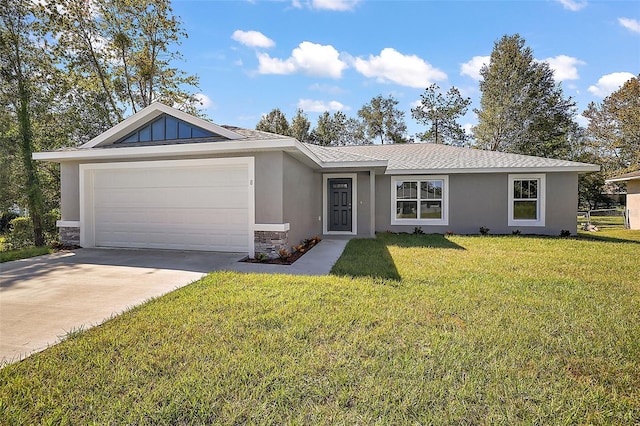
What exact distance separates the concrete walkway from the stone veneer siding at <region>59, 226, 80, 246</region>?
0.73 m

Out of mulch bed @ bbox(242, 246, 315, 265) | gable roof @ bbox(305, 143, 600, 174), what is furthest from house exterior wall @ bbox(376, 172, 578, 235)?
mulch bed @ bbox(242, 246, 315, 265)

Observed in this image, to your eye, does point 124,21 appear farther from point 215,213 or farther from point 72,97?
point 215,213

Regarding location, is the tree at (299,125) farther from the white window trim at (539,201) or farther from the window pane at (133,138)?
the window pane at (133,138)

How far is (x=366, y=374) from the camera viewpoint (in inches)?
99.8

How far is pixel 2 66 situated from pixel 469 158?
62.9ft

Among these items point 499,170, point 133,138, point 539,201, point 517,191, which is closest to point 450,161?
point 499,170

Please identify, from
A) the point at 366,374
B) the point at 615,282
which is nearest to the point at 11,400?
the point at 366,374

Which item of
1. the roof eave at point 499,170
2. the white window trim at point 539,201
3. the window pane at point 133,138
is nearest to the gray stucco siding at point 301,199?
the roof eave at point 499,170

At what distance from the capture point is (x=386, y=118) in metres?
32.9

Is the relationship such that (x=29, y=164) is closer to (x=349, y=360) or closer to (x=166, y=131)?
(x=166, y=131)

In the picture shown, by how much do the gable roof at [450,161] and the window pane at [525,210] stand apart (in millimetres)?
1269

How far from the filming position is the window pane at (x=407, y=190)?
12180mm

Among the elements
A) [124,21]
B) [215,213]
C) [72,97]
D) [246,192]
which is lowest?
[215,213]

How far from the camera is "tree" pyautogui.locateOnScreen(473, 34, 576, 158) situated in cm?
2528
